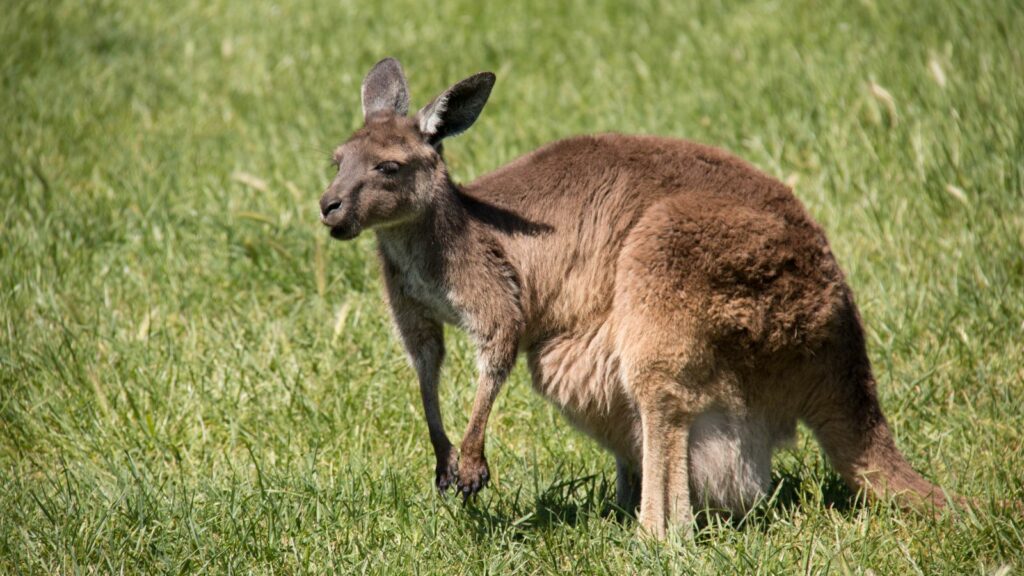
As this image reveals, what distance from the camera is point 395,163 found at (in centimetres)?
417

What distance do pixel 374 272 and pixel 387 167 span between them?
192 centimetres

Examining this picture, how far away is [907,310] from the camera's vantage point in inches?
214

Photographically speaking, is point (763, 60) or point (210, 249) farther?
point (763, 60)

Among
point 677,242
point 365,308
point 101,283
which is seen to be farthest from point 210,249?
point 677,242

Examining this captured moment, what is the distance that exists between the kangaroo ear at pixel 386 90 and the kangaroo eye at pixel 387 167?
36 cm

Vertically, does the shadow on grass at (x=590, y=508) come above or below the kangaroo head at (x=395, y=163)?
below

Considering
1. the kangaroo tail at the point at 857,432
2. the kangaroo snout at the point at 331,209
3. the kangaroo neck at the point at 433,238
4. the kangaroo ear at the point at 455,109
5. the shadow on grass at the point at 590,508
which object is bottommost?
the shadow on grass at the point at 590,508

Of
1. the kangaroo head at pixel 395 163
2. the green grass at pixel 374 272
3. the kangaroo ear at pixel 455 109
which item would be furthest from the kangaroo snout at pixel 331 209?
the green grass at pixel 374 272

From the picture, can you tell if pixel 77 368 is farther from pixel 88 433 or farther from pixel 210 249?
pixel 210 249

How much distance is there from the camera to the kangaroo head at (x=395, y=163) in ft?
13.3

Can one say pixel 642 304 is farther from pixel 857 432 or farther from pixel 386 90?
pixel 386 90

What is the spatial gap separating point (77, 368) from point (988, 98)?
5.27 meters

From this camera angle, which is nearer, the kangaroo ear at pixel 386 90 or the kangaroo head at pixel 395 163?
the kangaroo head at pixel 395 163

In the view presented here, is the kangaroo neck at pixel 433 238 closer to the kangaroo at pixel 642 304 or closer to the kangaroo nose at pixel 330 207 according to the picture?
the kangaroo at pixel 642 304
